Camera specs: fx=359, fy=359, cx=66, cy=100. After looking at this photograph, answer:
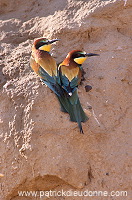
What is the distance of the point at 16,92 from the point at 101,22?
3.14 ft

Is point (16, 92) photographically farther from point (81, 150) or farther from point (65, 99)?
point (81, 150)

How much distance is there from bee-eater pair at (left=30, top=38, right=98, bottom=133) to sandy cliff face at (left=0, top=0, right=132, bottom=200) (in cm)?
5

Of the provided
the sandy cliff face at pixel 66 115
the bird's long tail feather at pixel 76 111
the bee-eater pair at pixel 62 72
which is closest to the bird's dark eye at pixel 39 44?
the bee-eater pair at pixel 62 72

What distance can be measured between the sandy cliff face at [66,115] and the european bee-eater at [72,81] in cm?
5

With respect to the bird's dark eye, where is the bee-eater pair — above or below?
below

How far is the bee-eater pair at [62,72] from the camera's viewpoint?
8.29ft

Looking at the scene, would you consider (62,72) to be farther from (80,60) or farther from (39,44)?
(39,44)

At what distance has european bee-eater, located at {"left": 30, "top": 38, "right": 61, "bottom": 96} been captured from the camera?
Answer: 8.71 ft

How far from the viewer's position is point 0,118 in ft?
8.50

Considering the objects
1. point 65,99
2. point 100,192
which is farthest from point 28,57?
point 100,192

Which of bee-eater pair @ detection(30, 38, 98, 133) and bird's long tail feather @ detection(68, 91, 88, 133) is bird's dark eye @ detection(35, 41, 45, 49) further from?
bird's long tail feather @ detection(68, 91, 88, 133)

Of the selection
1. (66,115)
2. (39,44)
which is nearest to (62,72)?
(39,44)

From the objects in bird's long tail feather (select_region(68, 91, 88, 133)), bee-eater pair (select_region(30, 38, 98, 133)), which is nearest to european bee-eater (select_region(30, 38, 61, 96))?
bee-eater pair (select_region(30, 38, 98, 133))

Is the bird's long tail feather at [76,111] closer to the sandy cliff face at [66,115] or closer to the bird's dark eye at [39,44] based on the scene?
the sandy cliff face at [66,115]
